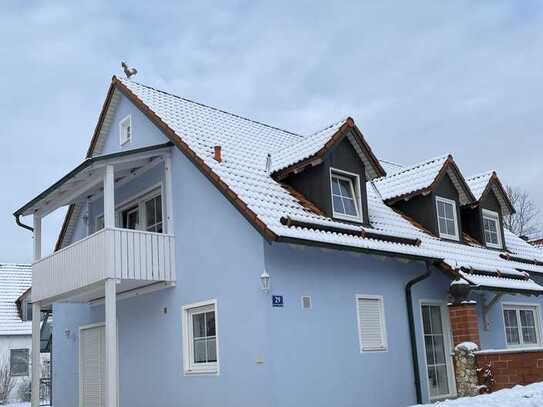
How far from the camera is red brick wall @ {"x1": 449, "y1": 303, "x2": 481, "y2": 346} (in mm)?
13625

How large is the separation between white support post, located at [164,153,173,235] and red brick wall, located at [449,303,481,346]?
242 inches

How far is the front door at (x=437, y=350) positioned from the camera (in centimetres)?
1439

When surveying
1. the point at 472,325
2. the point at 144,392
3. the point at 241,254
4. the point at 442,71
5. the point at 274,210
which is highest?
the point at 442,71

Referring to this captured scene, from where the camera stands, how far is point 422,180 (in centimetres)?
1738

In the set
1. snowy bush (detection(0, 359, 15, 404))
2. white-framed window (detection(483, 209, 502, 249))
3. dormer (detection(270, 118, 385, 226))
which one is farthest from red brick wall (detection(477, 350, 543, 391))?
snowy bush (detection(0, 359, 15, 404))

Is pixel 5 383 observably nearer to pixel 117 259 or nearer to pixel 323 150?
pixel 117 259

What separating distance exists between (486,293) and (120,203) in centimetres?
899

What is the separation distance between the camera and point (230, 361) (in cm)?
1200

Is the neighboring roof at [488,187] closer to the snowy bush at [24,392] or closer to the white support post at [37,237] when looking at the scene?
the white support post at [37,237]

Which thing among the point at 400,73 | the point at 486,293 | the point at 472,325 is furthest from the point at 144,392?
the point at 400,73

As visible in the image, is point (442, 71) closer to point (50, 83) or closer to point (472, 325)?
point (472, 325)

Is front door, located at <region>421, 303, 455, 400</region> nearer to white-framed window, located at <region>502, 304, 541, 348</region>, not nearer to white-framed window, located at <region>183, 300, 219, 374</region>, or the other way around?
white-framed window, located at <region>502, 304, 541, 348</region>

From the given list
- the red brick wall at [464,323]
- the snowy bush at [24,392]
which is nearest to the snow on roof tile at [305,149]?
the red brick wall at [464,323]

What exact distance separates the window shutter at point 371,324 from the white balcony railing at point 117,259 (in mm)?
3881
